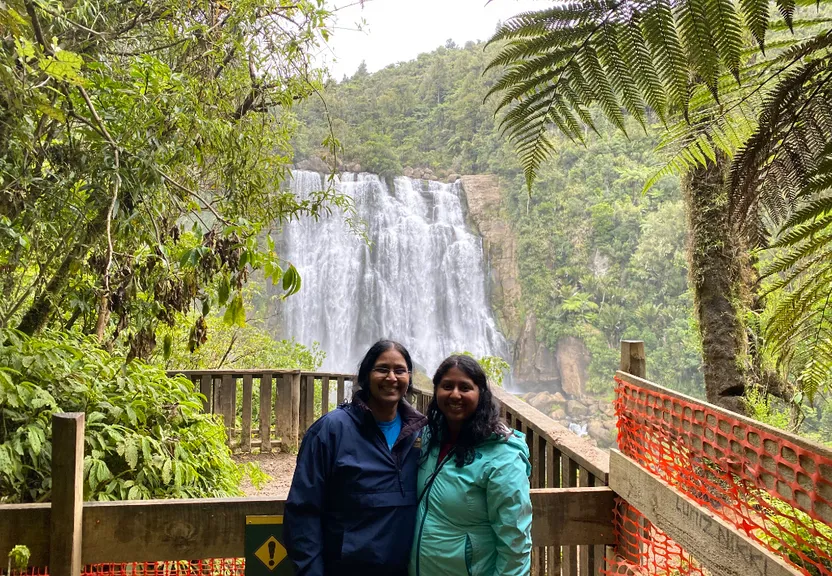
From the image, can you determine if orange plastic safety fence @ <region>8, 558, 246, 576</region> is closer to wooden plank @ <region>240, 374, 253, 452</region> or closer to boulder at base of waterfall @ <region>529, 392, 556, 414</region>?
wooden plank @ <region>240, 374, 253, 452</region>

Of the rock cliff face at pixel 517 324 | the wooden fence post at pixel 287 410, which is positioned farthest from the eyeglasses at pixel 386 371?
the rock cliff face at pixel 517 324

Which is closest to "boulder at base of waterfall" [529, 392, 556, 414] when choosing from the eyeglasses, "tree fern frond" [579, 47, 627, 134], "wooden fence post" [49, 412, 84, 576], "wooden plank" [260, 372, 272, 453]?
"wooden plank" [260, 372, 272, 453]

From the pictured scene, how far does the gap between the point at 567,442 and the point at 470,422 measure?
39.4 inches

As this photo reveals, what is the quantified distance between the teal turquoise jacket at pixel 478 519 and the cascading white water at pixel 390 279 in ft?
65.1

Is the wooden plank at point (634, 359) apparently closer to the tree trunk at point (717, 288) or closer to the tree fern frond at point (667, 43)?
the tree fern frond at point (667, 43)

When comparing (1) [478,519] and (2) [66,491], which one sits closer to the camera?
(1) [478,519]

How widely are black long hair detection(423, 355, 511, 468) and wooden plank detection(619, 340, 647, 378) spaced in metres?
0.72

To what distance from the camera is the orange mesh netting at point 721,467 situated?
1189 millimetres

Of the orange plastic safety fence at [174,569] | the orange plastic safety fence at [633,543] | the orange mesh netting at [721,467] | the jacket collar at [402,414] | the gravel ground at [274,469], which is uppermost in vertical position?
the jacket collar at [402,414]

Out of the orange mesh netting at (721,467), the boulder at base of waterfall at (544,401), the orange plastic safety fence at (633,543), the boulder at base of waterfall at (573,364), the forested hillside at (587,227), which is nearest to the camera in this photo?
the orange mesh netting at (721,467)

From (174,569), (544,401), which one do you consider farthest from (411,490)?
(544,401)

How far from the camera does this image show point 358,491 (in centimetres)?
150

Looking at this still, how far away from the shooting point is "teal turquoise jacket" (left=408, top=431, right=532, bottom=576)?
1.42 m

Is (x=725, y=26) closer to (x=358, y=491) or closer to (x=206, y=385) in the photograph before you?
(x=358, y=491)
